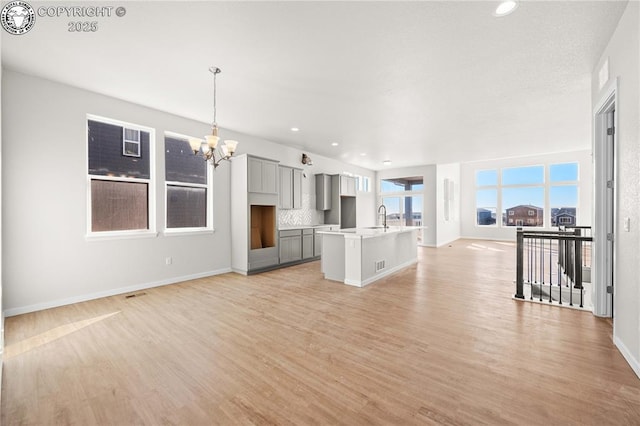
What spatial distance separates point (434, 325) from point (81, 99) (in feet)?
18.1

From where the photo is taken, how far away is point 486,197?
446 inches

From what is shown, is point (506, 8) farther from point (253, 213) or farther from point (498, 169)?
point (498, 169)

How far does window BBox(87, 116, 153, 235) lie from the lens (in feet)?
13.5

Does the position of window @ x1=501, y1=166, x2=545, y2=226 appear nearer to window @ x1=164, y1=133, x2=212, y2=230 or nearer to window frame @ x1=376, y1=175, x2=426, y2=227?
window frame @ x1=376, y1=175, x2=426, y2=227

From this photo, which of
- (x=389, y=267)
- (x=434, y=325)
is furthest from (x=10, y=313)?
(x=389, y=267)

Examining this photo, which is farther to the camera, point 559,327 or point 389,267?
point 389,267

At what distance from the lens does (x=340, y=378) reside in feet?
6.83

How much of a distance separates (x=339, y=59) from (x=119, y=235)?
13.4ft

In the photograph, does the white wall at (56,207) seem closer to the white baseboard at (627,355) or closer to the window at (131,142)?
the window at (131,142)

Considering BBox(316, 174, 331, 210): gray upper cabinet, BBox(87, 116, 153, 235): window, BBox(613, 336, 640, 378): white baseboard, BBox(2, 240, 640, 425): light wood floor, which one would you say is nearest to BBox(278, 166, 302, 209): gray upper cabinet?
BBox(316, 174, 331, 210): gray upper cabinet

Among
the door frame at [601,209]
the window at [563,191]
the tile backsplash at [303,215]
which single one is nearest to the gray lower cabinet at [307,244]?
the tile backsplash at [303,215]

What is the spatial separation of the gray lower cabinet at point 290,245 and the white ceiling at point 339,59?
243cm

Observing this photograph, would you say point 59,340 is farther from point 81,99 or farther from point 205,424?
point 81,99

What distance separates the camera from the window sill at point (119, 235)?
4.00m
